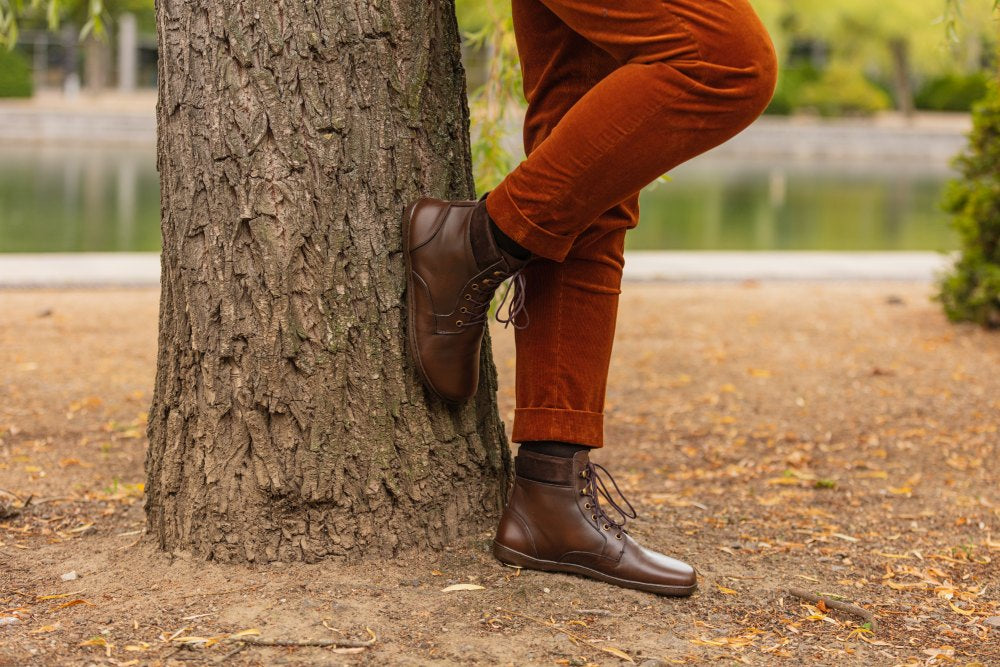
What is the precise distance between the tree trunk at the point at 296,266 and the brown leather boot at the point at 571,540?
207mm

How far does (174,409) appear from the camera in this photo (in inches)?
97.3

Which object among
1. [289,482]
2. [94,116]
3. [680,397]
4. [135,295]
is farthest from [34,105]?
[289,482]

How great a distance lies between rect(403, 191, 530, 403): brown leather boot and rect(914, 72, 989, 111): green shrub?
36296mm

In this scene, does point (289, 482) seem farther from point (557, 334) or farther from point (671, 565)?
point (671, 565)

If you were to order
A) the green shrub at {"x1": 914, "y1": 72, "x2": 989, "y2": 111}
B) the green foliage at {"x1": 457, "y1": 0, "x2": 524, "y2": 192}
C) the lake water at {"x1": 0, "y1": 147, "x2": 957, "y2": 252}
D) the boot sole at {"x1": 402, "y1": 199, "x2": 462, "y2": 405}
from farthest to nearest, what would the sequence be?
the green shrub at {"x1": 914, "y1": 72, "x2": 989, "y2": 111} < the lake water at {"x1": 0, "y1": 147, "x2": 957, "y2": 252} < the green foliage at {"x1": 457, "y1": 0, "x2": 524, "y2": 192} < the boot sole at {"x1": 402, "y1": 199, "x2": 462, "y2": 405}

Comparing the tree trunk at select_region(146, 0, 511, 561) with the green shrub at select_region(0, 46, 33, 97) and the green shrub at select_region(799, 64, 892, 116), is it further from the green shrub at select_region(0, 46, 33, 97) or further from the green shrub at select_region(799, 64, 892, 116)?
the green shrub at select_region(799, 64, 892, 116)

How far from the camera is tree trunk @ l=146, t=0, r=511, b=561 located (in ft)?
7.55

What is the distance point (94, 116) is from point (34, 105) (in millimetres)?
6618

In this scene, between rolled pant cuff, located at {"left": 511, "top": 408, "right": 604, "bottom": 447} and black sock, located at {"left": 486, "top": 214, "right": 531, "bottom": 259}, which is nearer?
black sock, located at {"left": 486, "top": 214, "right": 531, "bottom": 259}

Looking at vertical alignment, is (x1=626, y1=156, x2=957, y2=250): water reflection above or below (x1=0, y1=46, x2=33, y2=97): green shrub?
below

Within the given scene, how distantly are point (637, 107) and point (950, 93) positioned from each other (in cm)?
3890

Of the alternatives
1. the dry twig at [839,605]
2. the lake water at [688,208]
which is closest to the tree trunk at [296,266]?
the dry twig at [839,605]

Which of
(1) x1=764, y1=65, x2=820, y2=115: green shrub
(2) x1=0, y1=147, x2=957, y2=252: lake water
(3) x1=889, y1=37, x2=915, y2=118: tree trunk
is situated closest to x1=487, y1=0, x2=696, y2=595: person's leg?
(2) x1=0, y1=147, x2=957, y2=252: lake water

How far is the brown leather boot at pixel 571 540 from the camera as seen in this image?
8.11 feet
